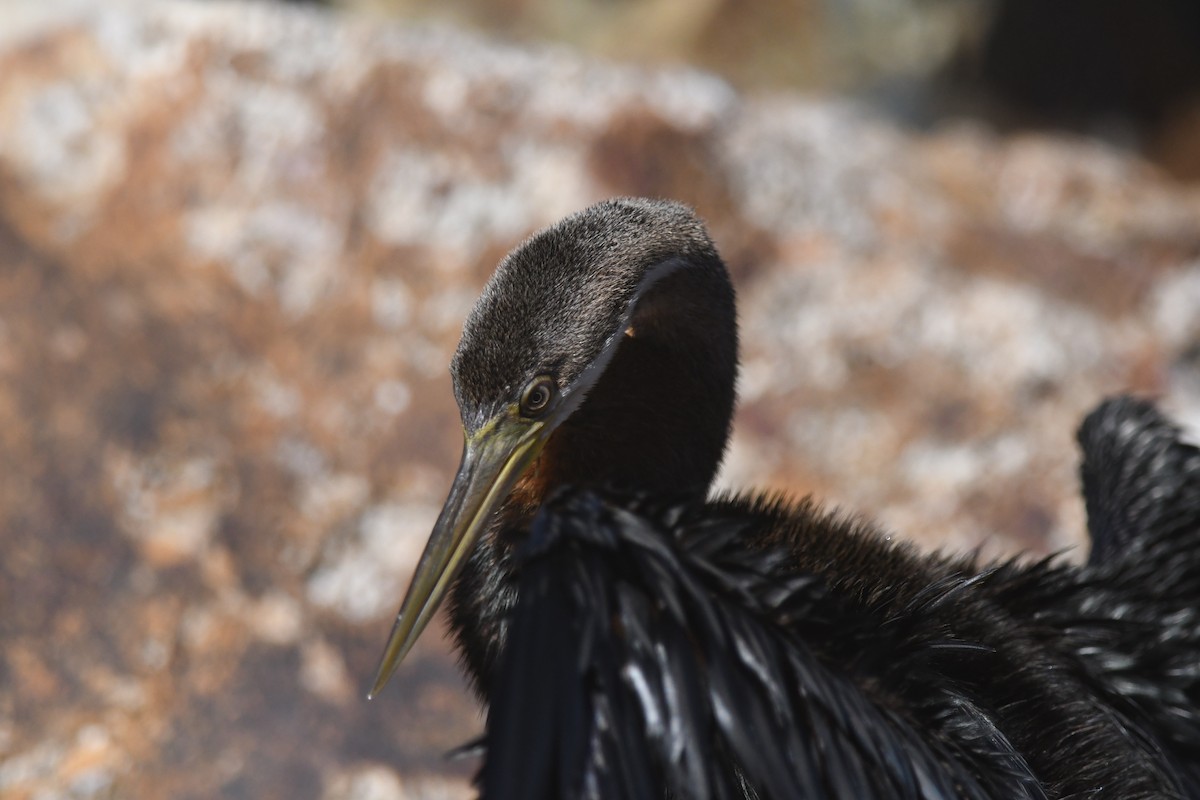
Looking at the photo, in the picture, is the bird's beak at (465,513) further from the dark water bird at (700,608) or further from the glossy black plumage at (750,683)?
the glossy black plumage at (750,683)

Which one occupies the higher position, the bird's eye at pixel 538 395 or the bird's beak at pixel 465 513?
the bird's eye at pixel 538 395

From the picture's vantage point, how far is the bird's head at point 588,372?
5.97 ft

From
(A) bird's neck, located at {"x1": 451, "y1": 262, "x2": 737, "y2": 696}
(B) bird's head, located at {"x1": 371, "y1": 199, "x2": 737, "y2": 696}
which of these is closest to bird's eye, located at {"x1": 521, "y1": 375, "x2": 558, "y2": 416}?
(B) bird's head, located at {"x1": 371, "y1": 199, "x2": 737, "y2": 696}

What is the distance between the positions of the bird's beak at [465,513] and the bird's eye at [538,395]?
2cm

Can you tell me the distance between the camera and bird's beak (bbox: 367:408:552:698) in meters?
1.82

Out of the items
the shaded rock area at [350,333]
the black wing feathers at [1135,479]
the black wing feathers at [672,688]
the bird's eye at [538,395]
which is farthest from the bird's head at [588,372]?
the shaded rock area at [350,333]

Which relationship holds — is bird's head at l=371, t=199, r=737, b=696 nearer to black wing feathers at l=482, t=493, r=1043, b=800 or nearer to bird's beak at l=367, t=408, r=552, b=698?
bird's beak at l=367, t=408, r=552, b=698

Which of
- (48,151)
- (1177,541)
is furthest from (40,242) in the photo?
(1177,541)

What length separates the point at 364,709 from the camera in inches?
114

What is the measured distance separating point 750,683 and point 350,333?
2.32m

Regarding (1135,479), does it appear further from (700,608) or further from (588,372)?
(700,608)

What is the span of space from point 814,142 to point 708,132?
0.43 meters

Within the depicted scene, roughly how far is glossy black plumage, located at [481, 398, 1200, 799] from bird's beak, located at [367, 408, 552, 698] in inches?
10.2

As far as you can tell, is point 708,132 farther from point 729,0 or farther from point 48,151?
point 729,0
